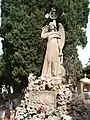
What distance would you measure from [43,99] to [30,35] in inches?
496

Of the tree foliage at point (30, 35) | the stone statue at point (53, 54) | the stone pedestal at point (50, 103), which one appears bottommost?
the stone pedestal at point (50, 103)

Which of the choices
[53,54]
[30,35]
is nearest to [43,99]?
[53,54]

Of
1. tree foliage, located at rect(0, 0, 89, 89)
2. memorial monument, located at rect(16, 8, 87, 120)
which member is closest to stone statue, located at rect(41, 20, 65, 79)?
memorial monument, located at rect(16, 8, 87, 120)

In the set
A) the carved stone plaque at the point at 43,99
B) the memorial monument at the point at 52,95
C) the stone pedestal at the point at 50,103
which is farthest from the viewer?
the carved stone plaque at the point at 43,99

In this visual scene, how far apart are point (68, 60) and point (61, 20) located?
2.92m

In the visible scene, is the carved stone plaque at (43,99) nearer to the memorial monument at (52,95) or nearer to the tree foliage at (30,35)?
the memorial monument at (52,95)

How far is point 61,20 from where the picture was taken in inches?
1012

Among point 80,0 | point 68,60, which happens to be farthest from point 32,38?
point 80,0

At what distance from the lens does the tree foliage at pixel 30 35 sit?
2481 centimetres

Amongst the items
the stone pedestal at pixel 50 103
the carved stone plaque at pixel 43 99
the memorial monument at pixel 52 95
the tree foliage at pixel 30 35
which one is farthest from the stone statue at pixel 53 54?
the tree foliage at pixel 30 35

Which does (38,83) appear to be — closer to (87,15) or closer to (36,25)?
(36,25)

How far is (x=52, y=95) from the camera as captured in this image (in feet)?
43.2

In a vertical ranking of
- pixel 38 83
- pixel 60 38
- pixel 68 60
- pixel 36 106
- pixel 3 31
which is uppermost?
pixel 3 31

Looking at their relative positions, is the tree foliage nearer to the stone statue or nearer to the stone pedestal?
the stone statue
